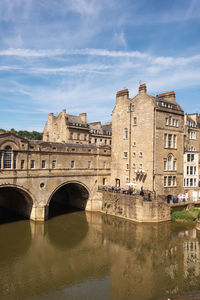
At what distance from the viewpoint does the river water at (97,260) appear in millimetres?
16938

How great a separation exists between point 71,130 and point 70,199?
1653 cm

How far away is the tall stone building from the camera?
35500 millimetres

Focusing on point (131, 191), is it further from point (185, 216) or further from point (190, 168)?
point (190, 168)

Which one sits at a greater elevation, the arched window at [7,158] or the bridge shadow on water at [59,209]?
the arched window at [7,158]

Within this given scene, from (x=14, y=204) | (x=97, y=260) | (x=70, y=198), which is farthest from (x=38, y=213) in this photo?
(x=97, y=260)

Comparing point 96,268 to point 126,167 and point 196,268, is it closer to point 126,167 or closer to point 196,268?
point 196,268

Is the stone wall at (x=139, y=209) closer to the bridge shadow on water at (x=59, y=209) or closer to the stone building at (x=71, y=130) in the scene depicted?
the bridge shadow on water at (x=59, y=209)

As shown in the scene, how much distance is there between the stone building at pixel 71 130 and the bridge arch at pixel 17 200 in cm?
1845

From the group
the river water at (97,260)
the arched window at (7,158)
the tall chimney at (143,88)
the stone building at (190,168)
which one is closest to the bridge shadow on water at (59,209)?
the river water at (97,260)

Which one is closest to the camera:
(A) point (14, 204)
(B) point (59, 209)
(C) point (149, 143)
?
(C) point (149, 143)

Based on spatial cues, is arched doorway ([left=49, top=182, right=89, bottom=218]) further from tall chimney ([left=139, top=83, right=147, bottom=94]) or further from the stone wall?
tall chimney ([left=139, top=83, right=147, bottom=94])

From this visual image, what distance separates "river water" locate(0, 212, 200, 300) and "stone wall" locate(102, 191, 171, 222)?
125 cm

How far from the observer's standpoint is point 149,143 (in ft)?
118

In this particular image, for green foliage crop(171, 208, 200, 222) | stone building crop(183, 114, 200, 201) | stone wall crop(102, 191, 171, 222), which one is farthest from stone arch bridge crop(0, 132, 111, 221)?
stone building crop(183, 114, 200, 201)
